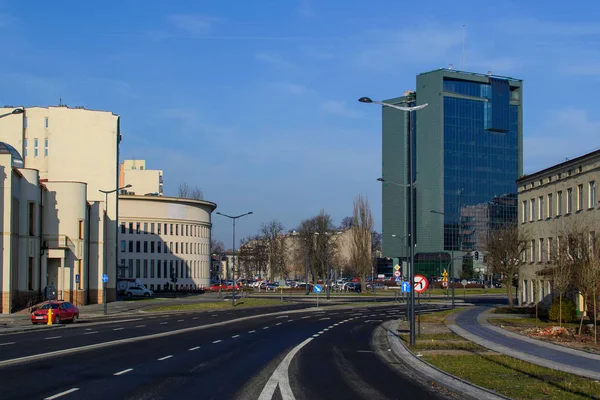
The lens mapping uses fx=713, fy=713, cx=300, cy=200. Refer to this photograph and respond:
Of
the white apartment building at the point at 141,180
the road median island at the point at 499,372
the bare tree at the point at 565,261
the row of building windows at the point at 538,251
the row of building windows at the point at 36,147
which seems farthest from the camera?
the white apartment building at the point at 141,180

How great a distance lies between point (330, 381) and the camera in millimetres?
16938

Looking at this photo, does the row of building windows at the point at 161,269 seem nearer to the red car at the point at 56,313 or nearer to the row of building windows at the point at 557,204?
the row of building windows at the point at 557,204

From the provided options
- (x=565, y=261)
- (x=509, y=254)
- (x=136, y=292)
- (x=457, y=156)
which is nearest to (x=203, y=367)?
(x=565, y=261)

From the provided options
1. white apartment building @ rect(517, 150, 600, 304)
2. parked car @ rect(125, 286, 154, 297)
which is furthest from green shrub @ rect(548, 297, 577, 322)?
parked car @ rect(125, 286, 154, 297)

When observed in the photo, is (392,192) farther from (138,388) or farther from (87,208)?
(138,388)

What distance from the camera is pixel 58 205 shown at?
5947cm

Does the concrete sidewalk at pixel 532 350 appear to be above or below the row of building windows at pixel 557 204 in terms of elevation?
below

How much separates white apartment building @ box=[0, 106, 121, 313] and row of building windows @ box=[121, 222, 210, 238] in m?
35.8

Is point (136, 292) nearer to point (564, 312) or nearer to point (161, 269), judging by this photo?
point (161, 269)

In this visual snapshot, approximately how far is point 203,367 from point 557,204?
38.4 metres

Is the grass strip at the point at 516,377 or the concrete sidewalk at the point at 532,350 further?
the concrete sidewalk at the point at 532,350

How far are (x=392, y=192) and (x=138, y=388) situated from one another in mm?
141054

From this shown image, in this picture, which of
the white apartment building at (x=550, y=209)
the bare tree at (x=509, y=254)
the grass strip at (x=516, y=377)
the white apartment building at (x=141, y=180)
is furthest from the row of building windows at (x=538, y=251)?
the white apartment building at (x=141, y=180)

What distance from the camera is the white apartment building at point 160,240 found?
111m
